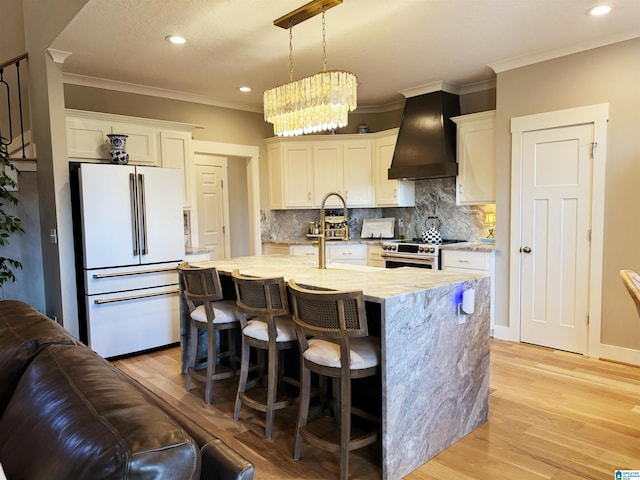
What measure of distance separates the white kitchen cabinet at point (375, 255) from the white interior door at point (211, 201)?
215 cm

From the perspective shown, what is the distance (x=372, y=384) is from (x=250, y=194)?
3.83m

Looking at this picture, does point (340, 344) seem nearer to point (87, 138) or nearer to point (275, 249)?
point (87, 138)

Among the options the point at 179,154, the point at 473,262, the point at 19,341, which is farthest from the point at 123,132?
the point at 473,262

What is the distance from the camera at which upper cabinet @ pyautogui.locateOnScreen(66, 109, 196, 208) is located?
4172mm

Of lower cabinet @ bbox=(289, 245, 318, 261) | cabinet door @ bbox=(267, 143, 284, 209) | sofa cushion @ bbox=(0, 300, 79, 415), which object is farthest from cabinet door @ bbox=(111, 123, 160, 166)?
sofa cushion @ bbox=(0, 300, 79, 415)

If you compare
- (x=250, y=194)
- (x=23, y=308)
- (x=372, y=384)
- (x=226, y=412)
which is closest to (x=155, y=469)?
(x=23, y=308)

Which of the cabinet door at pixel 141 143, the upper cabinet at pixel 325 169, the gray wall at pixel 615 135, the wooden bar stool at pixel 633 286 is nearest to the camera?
the wooden bar stool at pixel 633 286

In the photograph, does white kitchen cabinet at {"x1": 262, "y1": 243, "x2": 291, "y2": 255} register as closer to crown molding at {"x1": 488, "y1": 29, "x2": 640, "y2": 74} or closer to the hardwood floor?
the hardwood floor

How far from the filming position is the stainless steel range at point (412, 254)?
4.67 m

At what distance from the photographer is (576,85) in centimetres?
377

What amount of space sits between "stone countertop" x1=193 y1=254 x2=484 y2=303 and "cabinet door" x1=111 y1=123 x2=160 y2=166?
5.86 ft

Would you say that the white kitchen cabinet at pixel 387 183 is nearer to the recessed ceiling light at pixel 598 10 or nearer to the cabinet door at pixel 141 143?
the recessed ceiling light at pixel 598 10

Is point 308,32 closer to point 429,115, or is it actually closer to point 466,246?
point 429,115

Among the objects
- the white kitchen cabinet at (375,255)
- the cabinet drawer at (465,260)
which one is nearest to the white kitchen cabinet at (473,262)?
the cabinet drawer at (465,260)
